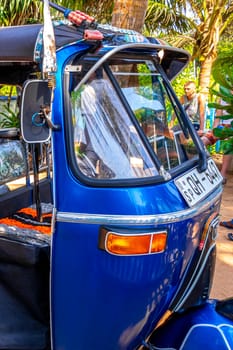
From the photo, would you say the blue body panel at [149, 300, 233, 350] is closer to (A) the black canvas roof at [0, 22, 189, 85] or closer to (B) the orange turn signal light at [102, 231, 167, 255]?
(B) the orange turn signal light at [102, 231, 167, 255]

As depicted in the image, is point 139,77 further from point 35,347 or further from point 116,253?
point 35,347

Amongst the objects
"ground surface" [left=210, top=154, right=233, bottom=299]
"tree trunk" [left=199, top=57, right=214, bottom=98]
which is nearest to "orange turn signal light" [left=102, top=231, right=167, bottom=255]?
"ground surface" [left=210, top=154, right=233, bottom=299]

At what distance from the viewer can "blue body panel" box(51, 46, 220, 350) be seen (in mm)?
2018

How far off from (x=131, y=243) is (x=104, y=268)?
6.9 inches

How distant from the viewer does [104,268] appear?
6.67ft

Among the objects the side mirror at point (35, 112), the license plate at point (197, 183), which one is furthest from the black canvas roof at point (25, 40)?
the license plate at point (197, 183)

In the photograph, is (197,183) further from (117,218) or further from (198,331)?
(198,331)

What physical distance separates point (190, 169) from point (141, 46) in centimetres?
71

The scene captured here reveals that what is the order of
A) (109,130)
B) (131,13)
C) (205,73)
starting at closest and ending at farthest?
(109,130) → (131,13) → (205,73)

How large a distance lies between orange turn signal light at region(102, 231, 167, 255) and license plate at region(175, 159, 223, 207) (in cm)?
28

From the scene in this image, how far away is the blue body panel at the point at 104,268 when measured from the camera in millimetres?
2018

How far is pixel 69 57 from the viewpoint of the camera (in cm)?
207

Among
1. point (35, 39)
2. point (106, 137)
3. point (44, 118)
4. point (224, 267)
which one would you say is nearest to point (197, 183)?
point (106, 137)

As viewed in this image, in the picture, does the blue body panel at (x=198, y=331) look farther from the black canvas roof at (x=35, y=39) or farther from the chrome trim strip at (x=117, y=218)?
the black canvas roof at (x=35, y=39)
